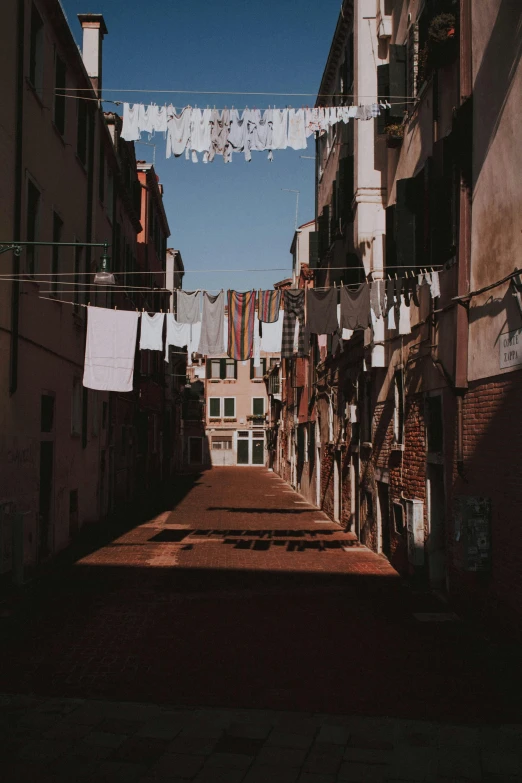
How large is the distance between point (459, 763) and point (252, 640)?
4054 millimetres

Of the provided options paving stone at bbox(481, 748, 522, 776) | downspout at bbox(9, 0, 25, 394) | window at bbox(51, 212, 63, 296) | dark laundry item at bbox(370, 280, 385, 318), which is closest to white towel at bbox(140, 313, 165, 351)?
window at bbox(51, 212, 63, 296)

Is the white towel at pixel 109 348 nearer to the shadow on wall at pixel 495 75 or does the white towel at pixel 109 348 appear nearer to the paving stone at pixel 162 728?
the shadow on wall at pixel 495 75

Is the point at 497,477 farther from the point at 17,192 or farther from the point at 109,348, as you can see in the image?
the point at 17,192

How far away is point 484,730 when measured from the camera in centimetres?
648

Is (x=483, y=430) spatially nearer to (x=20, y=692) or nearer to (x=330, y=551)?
(x=20, y=692)

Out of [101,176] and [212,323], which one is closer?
[212,323]

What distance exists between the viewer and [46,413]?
15.8 metres

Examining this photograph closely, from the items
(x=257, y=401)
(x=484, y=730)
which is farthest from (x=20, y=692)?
(x=257, y=401)

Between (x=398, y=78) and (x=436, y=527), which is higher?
(x=398, y=78)

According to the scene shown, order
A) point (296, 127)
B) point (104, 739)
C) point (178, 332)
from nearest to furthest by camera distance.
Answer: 1. point (104, 739)
2. point (296, 127)
3. point (178, 332)

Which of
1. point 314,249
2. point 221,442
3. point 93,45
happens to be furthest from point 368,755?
point 221,442

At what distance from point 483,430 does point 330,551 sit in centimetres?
819

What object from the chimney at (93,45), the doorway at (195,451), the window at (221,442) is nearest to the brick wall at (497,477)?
the chimney at (93,45)

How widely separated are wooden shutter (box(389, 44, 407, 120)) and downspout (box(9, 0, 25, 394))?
259 inches
